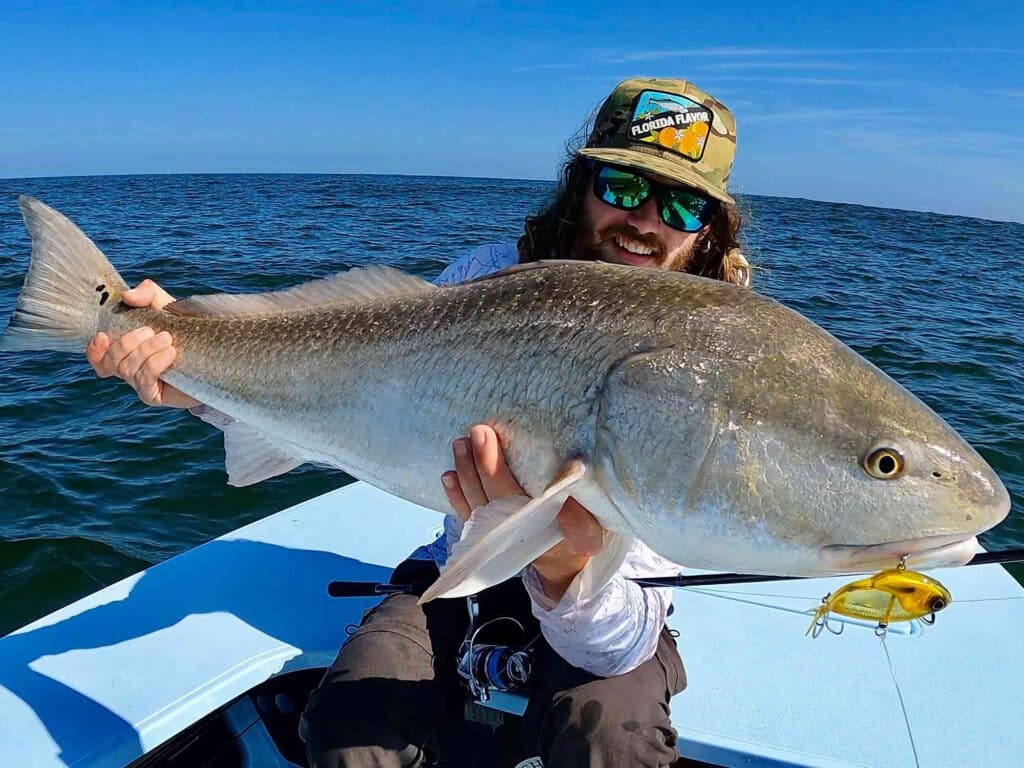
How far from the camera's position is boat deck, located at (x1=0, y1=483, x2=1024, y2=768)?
2.60m

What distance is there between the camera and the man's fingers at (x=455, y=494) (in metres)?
2.06

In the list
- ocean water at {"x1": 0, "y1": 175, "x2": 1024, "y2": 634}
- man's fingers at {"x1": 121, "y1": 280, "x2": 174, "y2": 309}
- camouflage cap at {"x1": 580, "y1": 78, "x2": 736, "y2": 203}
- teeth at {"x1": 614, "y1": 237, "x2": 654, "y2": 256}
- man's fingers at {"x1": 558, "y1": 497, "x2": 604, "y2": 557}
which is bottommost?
ocean water at {"x1": 0, "y1": 175, "x2": 1024, "y2": 634}

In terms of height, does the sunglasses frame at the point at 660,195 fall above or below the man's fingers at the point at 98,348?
above

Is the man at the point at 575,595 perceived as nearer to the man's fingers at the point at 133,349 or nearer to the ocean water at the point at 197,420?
the man's fingers at the point at 133,349

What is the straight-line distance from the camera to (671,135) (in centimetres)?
280

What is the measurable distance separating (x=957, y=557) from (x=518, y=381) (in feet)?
3.38

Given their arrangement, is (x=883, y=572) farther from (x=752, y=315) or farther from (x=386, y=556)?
(x=386, y=556)

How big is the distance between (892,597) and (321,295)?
1.81m

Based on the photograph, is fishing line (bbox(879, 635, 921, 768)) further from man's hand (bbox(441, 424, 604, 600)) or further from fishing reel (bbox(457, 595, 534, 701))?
man's hand (bbox(441, 424, 604, 600))

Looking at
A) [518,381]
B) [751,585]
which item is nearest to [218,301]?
[518,381]

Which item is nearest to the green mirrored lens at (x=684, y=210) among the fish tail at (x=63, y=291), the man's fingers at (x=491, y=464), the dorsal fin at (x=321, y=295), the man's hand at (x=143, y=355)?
the dorsal fin at (x=321, y=295)

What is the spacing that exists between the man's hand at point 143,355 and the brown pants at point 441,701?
3.58 feet

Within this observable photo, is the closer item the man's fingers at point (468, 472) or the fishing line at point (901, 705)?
the man's fingers at point (468, 472)

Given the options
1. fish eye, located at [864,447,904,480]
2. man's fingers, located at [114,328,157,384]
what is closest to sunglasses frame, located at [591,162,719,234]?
fish eye, located at [864,447,904,480]
